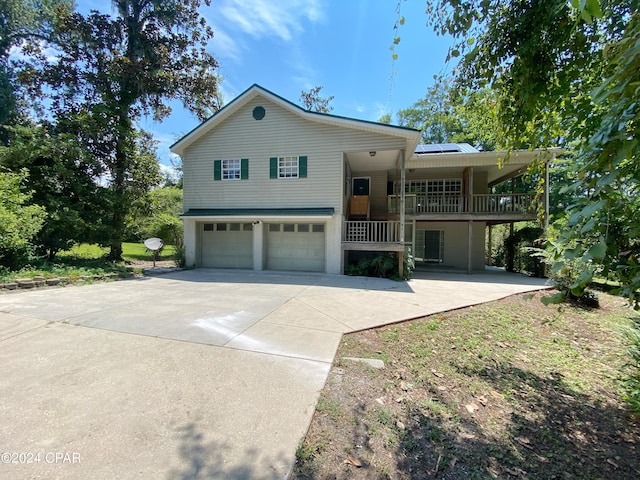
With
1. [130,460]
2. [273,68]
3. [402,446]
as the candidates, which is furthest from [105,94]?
[402,446]

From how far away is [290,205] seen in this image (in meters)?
12.3

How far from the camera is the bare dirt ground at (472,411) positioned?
210cm

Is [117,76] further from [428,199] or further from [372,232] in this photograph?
[428,199]

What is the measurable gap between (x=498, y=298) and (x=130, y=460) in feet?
27.4

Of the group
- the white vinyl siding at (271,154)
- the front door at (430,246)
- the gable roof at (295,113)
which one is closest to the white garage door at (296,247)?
the white vinyl siding at (271,154)

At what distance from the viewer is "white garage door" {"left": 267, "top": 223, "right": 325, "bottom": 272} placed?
12.3 m

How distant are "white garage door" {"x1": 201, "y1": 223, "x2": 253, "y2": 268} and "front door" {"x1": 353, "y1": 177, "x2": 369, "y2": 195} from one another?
20.6 ft

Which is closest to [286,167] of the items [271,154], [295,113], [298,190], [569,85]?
[271,154]

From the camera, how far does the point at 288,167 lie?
12320mm

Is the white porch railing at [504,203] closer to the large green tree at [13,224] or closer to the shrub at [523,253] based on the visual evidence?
the shrub at [523,253]

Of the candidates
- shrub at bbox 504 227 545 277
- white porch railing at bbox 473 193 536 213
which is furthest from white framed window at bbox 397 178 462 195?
shrub at bbox 504 227 545 277

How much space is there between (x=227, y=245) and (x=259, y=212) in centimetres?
265

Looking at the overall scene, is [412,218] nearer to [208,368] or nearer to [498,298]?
[498,298]

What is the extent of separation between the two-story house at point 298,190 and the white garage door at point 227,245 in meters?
0.05
